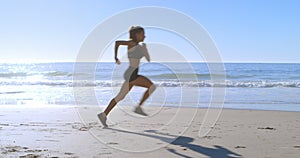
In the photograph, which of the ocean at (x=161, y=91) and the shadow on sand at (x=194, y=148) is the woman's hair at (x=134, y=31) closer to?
the ocean at (x=161, y=91)

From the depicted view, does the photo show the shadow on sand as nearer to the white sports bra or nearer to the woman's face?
the white sports bra

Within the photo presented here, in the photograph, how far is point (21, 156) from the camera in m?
4.36

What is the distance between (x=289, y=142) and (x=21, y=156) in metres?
3.56

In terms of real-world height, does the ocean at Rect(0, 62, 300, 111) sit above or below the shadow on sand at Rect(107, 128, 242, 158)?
above

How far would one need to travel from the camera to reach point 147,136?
5582 mm

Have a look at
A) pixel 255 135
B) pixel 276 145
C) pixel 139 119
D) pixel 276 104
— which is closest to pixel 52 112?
pixel 139 119

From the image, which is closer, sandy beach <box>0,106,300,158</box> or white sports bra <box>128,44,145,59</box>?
sandy beach <box>0,106,300,158</box>

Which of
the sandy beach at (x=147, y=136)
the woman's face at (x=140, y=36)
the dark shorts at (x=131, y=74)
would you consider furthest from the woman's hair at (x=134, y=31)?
the sandy beach at (x=147, y=136)

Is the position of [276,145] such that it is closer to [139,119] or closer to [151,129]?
[151,129]


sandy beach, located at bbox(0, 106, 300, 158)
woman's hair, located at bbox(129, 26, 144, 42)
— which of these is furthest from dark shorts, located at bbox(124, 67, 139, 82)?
sandy beach, located at bbox(0, 106, 300, 158)

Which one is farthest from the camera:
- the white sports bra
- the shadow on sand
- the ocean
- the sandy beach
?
the ocean

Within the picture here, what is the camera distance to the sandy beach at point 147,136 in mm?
4555

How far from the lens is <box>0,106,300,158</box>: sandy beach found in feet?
14.9

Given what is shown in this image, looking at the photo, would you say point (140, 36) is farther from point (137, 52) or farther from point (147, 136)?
point (147, 136)
